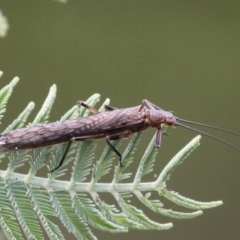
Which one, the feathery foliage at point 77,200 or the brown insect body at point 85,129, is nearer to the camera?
the feathery foliage at point 77,200

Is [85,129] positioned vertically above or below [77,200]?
above

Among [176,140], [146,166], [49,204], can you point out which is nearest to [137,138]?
[146,166]

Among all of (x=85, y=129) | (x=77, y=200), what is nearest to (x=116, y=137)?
(x=85, y=129)

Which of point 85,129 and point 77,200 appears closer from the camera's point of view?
point 77,200

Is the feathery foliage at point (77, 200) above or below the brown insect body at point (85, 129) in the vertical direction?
below

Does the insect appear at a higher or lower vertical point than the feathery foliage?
higher

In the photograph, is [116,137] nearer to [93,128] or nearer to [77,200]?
[93,128]

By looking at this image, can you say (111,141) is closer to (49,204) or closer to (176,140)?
(49,204)

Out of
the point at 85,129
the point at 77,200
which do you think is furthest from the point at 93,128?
the point at 77,200
